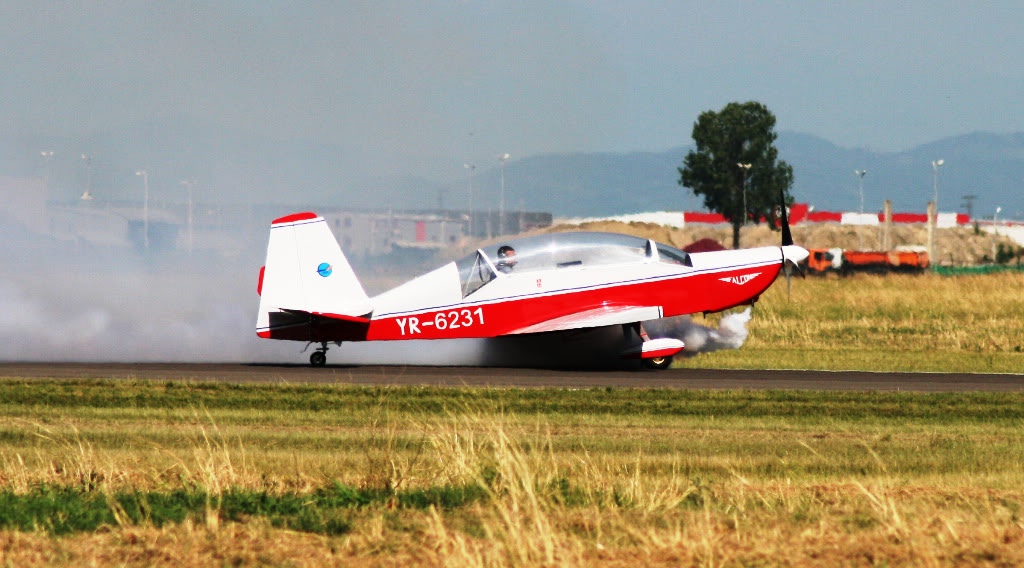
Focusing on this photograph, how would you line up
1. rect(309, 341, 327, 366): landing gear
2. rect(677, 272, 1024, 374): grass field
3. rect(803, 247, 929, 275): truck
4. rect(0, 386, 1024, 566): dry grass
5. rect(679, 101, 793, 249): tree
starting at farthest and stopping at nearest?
rect(679, 101, 793, 249): tree, rect(803, 247, 929, 275): truck, rect(677, 272, 1024, 374): grass field, rect(309, 341, 327, 366): landing gear, rect(0, 386, 1024, 566): dry grass

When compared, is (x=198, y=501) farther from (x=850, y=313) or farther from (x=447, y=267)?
(x=850, y=313)

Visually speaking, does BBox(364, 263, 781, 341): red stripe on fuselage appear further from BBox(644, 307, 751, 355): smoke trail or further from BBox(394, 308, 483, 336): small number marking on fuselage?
BBox(644, 307, 751, 355): smoke trail

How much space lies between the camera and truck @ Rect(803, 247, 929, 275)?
62625mm

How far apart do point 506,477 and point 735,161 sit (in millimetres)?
104751

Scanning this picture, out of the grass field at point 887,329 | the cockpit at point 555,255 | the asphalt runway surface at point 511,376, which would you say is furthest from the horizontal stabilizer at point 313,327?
the grass field at point 887,329

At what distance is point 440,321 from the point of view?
21.3m

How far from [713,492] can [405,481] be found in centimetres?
247

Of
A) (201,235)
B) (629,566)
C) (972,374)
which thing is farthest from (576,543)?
(201,235)

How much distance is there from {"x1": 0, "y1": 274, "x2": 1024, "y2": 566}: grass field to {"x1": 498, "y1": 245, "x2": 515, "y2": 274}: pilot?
13.9ft

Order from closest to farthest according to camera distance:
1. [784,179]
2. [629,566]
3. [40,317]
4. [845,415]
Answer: [629,566] < [845,415] < [40,317] < [784,179]

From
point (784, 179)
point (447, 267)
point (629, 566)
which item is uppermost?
point (784, 179)

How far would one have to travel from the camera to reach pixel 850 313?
33469mm

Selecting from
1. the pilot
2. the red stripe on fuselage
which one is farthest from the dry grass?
the pilot

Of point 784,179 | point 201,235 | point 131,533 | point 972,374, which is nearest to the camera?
point 131,533
